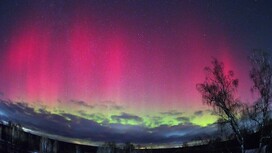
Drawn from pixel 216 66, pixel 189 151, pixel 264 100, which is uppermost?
pixel 216 66

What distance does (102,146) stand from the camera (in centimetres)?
9044

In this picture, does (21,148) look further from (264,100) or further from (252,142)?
(264,100)

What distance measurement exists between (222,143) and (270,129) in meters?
12.5

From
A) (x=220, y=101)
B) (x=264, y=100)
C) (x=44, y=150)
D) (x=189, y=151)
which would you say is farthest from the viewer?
(x=44, y=150)

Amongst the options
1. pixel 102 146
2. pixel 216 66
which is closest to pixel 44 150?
pixel 102 146

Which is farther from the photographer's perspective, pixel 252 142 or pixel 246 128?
pixel 252 142

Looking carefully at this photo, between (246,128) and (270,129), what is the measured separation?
2.58 meters

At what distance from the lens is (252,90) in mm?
32781

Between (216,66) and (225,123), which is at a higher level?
(216,66)

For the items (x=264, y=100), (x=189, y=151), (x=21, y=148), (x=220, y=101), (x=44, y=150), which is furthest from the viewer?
(x=44, y=150)

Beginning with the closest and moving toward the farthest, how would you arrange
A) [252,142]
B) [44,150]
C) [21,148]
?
[252,142], [21,148], [44,150]

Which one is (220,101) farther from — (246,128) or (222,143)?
(222,143)

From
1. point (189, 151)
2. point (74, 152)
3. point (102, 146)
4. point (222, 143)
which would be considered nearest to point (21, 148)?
point (74, 152)

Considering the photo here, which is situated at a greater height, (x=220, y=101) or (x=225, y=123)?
(x=220, y=101)
